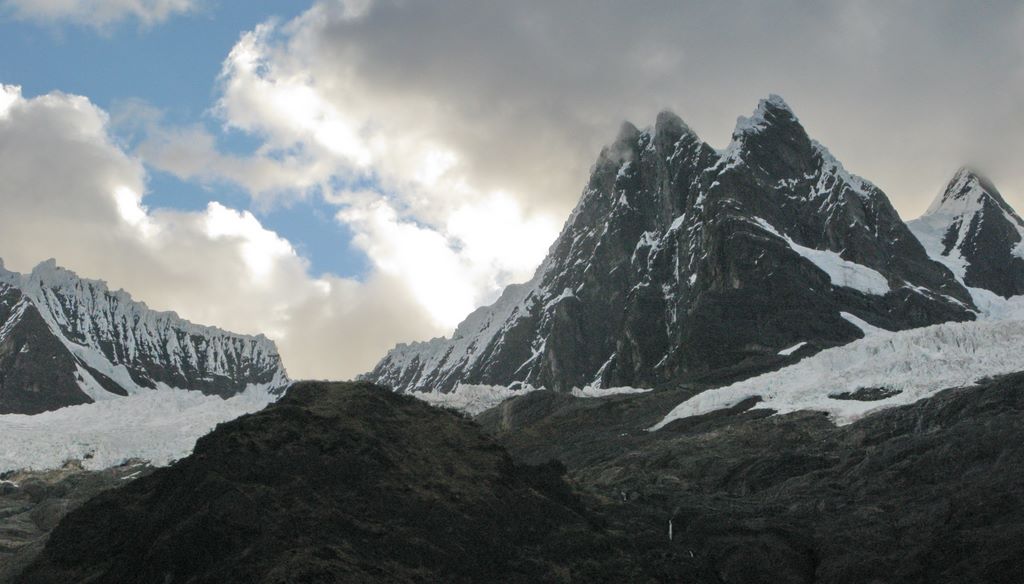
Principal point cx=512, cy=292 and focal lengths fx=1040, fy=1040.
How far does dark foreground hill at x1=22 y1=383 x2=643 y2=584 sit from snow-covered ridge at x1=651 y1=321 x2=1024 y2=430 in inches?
1605

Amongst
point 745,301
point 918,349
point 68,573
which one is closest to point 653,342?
point 745,301

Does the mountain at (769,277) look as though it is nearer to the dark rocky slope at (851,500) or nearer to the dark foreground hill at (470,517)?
the dark rocky slope at (851,500)

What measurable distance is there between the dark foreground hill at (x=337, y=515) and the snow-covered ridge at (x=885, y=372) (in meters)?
40.8

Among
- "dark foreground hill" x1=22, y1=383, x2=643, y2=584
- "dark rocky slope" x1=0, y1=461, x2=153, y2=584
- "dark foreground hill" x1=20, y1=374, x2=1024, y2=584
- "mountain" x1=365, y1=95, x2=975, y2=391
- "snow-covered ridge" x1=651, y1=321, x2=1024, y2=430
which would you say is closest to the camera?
"dark foreground hill" x1=22, y1=383, x2=643, y2=584

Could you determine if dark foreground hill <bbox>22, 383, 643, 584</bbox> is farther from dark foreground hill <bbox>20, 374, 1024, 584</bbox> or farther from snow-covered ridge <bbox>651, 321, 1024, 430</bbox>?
snow-covered ridge <bbox>651, 321, 1024, 430</bbox>

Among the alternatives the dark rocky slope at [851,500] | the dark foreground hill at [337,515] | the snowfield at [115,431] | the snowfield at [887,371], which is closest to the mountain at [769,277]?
the snowfield at [887,371]

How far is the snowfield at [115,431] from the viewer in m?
113

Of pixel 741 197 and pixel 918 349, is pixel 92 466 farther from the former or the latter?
pixel 741 197

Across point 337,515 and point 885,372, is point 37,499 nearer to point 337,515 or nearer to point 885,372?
point 337,515

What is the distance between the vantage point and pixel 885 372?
8288 cm

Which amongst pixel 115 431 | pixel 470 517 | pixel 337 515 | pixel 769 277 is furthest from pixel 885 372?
pixel 115 431

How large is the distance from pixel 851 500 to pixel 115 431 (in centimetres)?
10200

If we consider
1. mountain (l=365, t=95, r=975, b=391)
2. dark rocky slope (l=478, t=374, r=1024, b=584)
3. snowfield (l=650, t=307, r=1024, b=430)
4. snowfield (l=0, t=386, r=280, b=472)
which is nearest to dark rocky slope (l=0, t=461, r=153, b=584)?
snowfield (l=0, t=386, r=280, b=472)

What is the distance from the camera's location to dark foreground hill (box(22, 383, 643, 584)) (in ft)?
102
